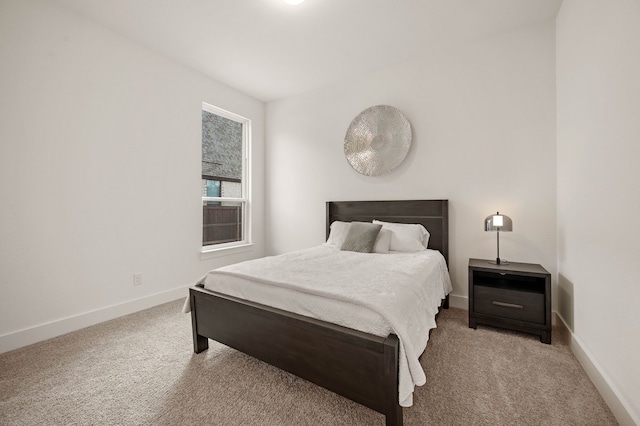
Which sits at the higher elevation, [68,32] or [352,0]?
[352,0]

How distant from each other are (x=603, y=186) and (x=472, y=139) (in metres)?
1.43

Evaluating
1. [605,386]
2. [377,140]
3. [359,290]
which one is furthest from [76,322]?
[605,386]

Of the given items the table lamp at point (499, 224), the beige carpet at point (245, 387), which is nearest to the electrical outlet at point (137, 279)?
the beige carpet at point (245, 387)

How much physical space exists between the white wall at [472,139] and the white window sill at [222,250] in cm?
133

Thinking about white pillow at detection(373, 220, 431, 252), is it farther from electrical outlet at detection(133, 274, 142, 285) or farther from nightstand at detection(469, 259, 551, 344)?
electrical outlet at detection(133, 274, 142, 285)

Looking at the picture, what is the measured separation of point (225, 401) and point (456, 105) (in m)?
3.30

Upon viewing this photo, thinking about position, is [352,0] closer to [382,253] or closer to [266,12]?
[266,12]

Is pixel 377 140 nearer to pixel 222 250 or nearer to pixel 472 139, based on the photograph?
pixel 472 139

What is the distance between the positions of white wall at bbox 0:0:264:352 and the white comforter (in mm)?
1239

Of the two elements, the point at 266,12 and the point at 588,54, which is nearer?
the point at 588,54

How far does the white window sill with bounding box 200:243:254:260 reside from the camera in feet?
11.3

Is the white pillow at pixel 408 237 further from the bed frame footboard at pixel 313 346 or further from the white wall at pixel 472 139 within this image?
the bed frame footboard at pixel 313 346

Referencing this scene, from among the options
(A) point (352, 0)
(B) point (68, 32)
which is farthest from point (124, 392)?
(A) point (352, 0)

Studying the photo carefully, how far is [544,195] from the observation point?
2.49m
